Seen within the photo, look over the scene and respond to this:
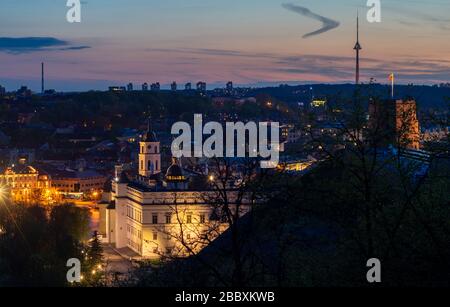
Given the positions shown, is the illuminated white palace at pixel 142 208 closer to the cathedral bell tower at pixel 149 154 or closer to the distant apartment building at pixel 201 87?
the cathedral bell tower at pixel 149 154

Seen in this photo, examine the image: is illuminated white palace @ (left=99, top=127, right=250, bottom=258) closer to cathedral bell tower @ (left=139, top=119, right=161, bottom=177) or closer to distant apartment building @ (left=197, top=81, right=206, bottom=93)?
cathedral bell tower @ (left=139, top=119, right=161, bottom=177)

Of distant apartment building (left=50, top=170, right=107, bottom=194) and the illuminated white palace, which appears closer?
the illuminated white palace

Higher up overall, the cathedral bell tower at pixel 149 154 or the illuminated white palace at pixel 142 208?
the cathedral bell tower at pixel 149 154

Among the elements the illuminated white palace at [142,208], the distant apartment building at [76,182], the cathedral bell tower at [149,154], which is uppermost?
the cathedral bell tower at [149,154]

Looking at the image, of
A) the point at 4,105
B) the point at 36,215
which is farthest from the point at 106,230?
the point at 4,105

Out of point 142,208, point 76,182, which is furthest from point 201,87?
point 142,208

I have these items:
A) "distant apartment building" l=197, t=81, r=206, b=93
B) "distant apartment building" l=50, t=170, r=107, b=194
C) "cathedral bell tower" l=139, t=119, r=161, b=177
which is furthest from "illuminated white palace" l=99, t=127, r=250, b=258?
"distant apartment building" l=197, t=81, r=206, b=93

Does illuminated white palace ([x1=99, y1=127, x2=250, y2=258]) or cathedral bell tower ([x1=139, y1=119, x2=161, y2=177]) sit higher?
cathedral bell tower ([x1=139, y1=119, x2=161, y2=177])

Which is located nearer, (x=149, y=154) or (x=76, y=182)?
(x=149, y=154)

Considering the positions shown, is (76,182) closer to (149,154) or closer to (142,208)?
(149,154)

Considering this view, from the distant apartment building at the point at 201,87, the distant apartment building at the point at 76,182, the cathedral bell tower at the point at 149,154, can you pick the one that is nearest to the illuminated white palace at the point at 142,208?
the cathedral bell tower at the point at 149,154
